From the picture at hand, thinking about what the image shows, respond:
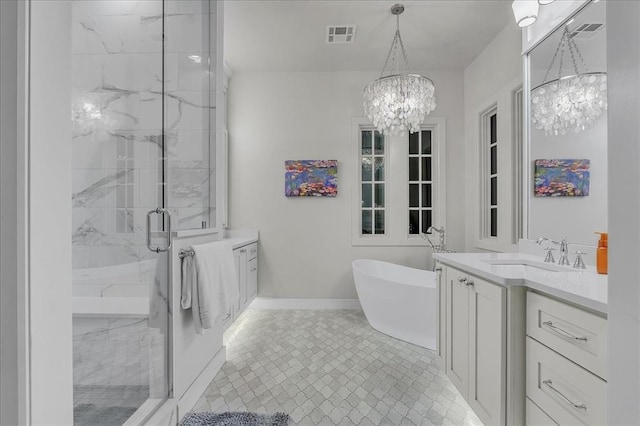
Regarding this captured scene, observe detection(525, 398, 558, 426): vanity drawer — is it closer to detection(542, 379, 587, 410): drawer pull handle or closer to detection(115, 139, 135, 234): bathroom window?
detection(542, 379, 587, 410): drawer pull handle

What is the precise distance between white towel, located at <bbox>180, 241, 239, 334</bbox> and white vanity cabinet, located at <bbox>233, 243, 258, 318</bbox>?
82cm

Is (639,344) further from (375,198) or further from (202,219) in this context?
(375,198)

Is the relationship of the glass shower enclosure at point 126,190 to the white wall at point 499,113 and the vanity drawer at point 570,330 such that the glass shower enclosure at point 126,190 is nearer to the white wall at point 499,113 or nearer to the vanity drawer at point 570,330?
the vanity drawer at point 570,330

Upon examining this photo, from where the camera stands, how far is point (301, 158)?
11.7 ft

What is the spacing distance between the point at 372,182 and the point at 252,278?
1879 millimetres

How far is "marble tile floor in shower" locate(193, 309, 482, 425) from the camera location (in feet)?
5.44

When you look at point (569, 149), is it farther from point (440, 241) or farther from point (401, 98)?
point (440, 241)

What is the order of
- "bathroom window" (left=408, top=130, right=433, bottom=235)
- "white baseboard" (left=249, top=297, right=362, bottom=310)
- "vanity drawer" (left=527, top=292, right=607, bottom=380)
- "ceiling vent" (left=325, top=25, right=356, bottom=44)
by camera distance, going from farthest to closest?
"bathroom window" (left=408, top=130, right=433, bottom=235), "white baseboard" (left=249, top=297, right=362, bottom=310), "ceiling vent" (left=325, top=25, right=356, bottom=44), "vanity drawer" (left=527, top=292, right=607, bottom=380)

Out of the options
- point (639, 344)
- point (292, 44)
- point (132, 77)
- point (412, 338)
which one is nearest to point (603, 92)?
point (639, 344)

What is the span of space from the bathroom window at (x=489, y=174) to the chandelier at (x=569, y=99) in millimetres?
1067

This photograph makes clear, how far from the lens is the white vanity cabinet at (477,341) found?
1.22m

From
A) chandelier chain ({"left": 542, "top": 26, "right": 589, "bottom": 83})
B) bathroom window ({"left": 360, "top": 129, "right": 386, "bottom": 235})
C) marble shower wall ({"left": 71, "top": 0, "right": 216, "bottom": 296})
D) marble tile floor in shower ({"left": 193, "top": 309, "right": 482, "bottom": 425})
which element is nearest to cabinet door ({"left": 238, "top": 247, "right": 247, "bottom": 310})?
marble tile floor in shower ({"left": 193, "top": 309, "right": 482, "bottom": 425})

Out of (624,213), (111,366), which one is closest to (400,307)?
(111,366)

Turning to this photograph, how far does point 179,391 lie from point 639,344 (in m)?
1.89
